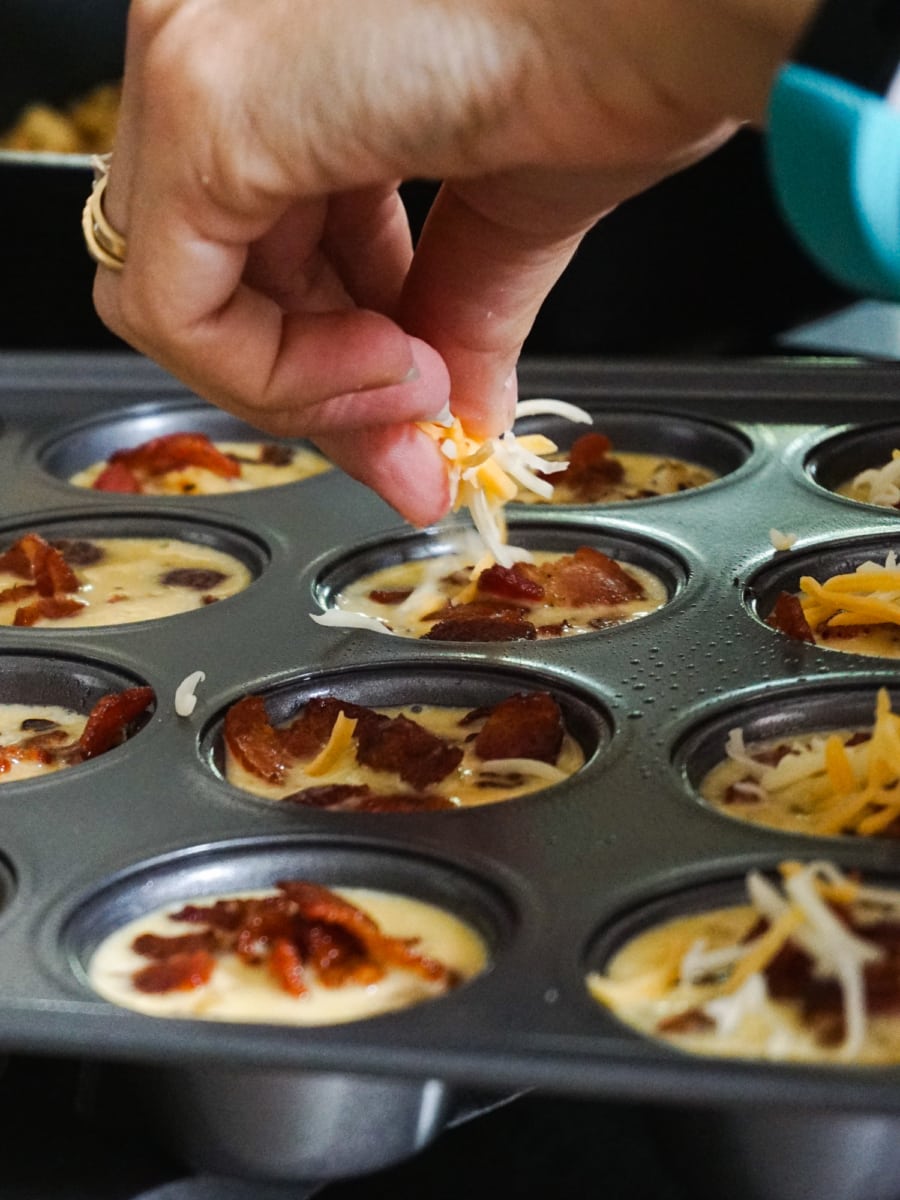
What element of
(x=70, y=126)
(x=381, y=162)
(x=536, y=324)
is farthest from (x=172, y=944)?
(x=70, y=126)

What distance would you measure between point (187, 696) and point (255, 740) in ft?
0.51

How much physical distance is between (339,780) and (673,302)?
11.8 ft

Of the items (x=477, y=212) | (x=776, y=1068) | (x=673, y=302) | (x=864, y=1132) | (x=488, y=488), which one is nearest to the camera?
(x=776, y=1068)

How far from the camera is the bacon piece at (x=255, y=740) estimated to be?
9.72ft

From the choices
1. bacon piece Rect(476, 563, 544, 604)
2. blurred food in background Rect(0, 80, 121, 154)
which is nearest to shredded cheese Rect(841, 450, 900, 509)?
bacon piece Rect(476, 563, 544, 604)

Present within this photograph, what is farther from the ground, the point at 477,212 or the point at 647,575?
the point at 477,212

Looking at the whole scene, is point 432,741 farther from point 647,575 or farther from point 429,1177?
point 647,575

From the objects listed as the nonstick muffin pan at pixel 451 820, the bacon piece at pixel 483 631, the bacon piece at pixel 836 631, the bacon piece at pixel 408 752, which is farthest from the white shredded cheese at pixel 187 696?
the bacon piece at pixel 836 631

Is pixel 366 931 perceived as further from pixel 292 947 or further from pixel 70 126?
pixel 70 126

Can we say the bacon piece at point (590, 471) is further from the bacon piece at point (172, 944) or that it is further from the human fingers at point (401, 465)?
the bacon piece at point (172, 944)

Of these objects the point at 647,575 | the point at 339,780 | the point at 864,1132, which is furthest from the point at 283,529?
the point at 864,1132

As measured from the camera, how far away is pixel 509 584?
3.63 metres

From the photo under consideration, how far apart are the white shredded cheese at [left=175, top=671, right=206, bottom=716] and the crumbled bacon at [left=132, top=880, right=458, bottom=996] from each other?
0.57 metres

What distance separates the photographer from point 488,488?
3.16 meters
